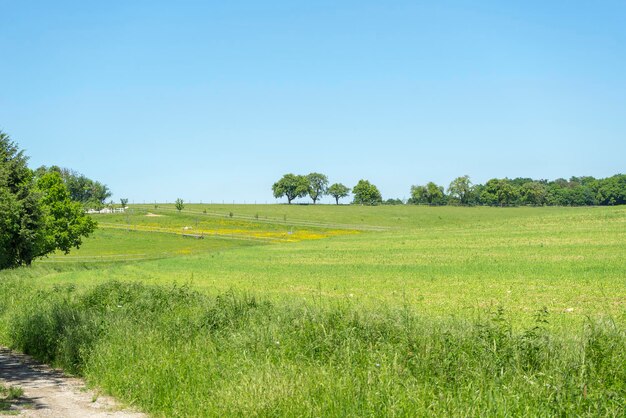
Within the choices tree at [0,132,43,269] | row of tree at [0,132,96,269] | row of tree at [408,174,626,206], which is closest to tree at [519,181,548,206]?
row of tree at [408,174,626,206]

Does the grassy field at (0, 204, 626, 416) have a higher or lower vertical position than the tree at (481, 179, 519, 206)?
lower

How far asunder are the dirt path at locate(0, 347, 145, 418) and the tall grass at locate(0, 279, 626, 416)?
1.22 ft

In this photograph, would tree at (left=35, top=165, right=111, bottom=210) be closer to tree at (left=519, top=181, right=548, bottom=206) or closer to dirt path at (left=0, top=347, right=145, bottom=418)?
tree at (left=519, top=181, right=548, bottom=206)

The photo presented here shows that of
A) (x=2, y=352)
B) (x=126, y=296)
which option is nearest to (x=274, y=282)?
(x=126, y=296)

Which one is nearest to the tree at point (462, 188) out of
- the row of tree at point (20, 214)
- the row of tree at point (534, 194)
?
the row of tree at point (534, 194)

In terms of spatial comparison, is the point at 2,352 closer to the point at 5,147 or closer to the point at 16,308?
the point at 16,308

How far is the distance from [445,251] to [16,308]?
31.4 metres

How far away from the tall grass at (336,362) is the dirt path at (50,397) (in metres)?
0.37

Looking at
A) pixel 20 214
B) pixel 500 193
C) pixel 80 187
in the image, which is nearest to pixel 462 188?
pixel 500 193

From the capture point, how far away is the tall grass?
29.2ft

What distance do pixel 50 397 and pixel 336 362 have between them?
538 cm

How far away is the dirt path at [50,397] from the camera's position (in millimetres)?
10812

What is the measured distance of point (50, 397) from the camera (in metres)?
12.0

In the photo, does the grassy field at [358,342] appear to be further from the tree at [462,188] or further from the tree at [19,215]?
the tree at [462,188]
